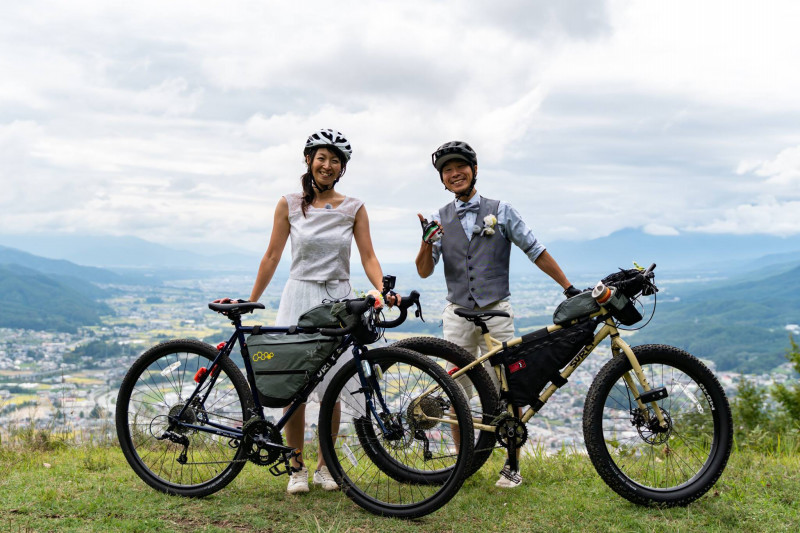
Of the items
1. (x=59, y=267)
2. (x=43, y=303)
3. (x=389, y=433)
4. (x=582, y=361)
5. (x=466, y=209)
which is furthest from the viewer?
(x=59, y=267)

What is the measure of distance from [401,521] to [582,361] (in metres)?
1.52

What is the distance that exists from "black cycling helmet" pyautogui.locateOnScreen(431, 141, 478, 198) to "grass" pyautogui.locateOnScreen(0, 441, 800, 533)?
7.21ft

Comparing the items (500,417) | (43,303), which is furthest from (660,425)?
(43,303)

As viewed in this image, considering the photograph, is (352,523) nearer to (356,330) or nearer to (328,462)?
(328,462)

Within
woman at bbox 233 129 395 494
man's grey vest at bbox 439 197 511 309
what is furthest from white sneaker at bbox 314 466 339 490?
man's grey vest at bbox 439 197 511 309

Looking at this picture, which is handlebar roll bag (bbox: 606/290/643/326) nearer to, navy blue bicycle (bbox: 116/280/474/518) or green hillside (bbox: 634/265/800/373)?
navy blue bicycle (bbox: 116/280/474/518)

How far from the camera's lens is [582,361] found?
12.4 ft

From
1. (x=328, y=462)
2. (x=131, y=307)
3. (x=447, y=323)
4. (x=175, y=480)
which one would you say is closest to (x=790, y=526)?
(x=447, y=323)

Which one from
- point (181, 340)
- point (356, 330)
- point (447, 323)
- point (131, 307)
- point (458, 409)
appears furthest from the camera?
point (131, 307)

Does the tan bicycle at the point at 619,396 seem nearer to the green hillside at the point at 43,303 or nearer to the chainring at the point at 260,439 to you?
the chainring at the point at 260,439

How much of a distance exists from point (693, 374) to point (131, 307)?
86.4 m

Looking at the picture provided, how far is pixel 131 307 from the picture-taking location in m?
80.5

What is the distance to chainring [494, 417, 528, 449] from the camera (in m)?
3.77

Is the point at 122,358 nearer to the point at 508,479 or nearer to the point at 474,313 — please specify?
the point at 508,479
